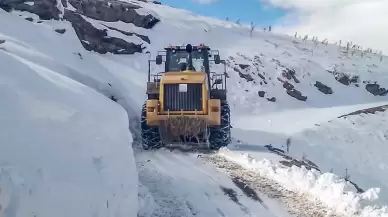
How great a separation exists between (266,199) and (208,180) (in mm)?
1343

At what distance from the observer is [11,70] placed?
6.62 metres

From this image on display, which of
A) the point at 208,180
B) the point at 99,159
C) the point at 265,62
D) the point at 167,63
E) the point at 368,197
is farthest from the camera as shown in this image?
the point at 265,62

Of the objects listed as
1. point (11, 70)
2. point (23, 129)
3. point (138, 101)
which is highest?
point (11, 70)

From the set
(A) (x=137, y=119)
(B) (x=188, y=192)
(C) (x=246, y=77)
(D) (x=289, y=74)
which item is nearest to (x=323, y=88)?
(D) (x=289, y=74)

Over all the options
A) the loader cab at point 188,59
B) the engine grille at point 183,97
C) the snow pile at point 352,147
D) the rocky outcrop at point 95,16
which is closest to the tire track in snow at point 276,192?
the engine grille at point 183,97

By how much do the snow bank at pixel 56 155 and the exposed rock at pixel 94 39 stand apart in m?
21.1

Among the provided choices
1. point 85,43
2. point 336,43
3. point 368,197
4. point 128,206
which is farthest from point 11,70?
point 336,43

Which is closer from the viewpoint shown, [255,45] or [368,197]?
[368,197]

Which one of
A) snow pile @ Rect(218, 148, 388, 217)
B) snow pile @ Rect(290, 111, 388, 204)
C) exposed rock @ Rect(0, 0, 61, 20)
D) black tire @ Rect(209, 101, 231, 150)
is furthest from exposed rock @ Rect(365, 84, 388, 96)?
snow pile @ Rect(218, 148, 388, 217)

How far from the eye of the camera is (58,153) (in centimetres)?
534

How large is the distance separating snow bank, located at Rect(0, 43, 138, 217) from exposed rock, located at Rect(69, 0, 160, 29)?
2527cm

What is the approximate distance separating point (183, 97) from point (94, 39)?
16320 millimetres

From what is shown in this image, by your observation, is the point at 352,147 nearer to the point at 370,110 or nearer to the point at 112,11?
the point at 370,110

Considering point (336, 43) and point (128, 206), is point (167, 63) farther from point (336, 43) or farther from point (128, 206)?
point (336, 43)
